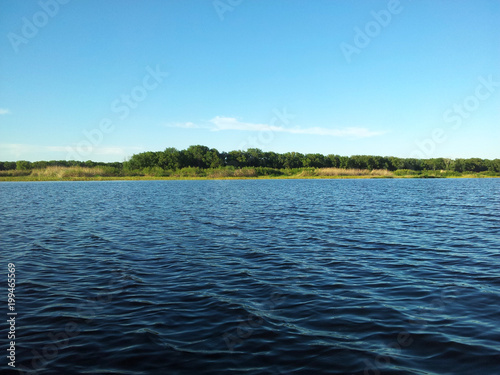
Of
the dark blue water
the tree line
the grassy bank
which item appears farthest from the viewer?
the tree line

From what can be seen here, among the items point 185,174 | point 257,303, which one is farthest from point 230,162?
point 257,303

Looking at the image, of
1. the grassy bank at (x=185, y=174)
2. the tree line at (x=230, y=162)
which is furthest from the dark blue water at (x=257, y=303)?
the tree line at (x=230, y=162)

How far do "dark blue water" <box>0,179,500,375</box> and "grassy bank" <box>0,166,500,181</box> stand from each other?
115m

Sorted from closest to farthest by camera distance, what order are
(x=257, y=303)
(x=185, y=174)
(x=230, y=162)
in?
1. (x=257, y=303)
2. (x=185, y=174)
3. (x=230, y=162)

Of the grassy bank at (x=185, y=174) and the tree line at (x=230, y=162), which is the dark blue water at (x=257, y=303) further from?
the tree line at (x=230, y=162)

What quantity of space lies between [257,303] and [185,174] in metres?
133

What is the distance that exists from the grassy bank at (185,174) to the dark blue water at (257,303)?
115m

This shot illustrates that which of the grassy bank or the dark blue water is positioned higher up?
the grassy bank

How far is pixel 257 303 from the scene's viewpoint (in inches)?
378

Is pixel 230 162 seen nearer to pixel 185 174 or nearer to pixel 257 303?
pixel 185 174

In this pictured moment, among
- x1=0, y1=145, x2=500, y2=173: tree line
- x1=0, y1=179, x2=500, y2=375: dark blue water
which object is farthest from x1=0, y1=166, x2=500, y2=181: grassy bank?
x1=0, y1=179, x2=500, y2=375: dark blue water

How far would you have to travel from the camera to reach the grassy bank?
122 metres

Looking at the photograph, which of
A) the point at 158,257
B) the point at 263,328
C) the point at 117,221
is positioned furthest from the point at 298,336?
the point at 117,221

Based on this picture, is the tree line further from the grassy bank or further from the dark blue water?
the dark blue water
